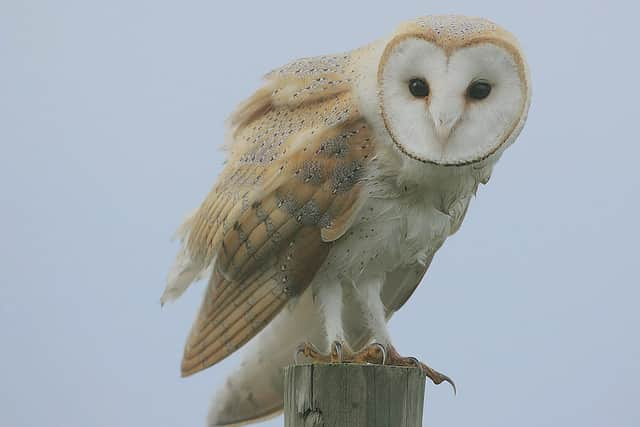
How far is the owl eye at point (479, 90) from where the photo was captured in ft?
11.0

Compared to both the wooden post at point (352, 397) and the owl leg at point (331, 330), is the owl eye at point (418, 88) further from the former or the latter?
the wooden post at point (352, 397)

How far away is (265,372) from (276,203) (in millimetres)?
764

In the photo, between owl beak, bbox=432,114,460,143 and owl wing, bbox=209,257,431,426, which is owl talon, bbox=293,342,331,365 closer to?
owl wing, bbox=209,257,431,426

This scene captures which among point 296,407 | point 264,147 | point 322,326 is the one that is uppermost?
point 264,147

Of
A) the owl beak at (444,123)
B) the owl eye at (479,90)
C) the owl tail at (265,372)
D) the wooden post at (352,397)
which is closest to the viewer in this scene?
the wooden post at (352,397)

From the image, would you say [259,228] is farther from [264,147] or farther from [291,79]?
[291,79]

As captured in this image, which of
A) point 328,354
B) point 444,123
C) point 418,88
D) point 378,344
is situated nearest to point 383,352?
point 378,344

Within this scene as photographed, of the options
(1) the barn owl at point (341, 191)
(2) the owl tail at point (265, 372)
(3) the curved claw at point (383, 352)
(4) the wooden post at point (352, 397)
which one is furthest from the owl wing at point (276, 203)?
(4) the wooden post at point (352, 397)

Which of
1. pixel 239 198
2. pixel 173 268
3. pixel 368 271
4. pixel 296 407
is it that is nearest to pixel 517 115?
pixel 368 271

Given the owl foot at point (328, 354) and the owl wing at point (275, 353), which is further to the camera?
Result: the owl wing at point (275, 353)

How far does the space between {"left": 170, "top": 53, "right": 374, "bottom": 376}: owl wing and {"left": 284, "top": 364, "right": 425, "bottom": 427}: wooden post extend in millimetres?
779

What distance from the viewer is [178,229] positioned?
4.20 meters

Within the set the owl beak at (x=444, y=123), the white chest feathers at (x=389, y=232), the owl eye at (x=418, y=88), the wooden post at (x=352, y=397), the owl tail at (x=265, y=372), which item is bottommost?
the wooden post at (x=352, y=397)

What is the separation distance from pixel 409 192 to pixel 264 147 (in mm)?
551
